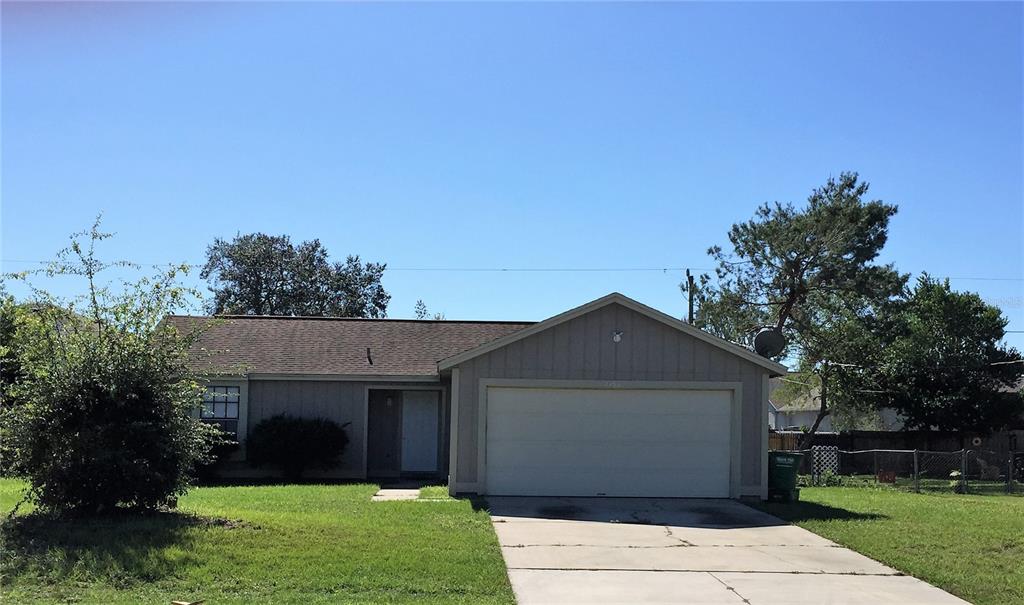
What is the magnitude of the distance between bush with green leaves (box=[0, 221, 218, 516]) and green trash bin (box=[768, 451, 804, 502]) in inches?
397

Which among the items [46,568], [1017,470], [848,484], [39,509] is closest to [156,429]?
[39,509]

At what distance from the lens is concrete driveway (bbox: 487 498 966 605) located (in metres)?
8.73

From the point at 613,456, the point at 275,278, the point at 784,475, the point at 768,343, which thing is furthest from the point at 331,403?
the point at 275,278

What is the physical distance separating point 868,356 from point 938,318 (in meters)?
2.65

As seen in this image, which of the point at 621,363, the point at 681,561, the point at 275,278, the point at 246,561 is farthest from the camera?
the point at 275,278

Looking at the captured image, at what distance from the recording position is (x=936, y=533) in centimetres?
1255

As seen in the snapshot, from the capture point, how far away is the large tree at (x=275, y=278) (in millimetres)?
49281

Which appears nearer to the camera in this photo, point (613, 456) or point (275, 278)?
point (613, 456)

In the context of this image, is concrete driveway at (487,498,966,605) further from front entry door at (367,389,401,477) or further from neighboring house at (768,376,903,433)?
neighboring house at (768,376,903,433)

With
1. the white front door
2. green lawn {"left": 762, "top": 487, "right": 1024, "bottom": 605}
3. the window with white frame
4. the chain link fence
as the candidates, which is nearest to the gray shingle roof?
the window with white frame

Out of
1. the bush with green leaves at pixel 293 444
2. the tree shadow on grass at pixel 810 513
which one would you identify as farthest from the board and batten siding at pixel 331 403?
the tree shadow on grass at pixel 810 513

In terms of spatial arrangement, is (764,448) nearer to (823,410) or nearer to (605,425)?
(605,425)

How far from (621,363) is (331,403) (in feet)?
24.3

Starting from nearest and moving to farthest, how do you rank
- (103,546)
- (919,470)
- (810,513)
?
(103,546), (810,513), (919,470)
